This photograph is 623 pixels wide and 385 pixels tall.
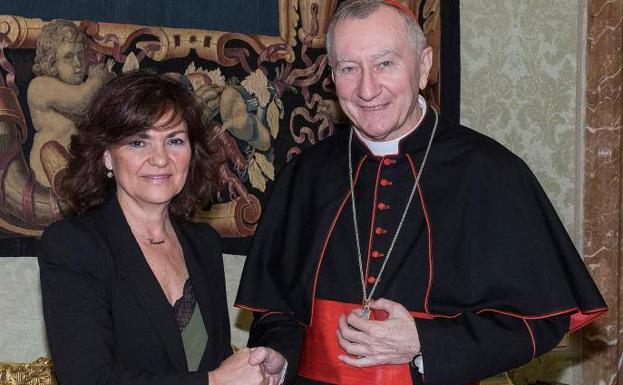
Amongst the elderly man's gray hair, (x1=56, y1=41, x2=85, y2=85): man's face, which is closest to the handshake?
the elderly man's gray hair

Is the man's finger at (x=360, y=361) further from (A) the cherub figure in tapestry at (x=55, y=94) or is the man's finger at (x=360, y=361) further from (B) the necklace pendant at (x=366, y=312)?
(A) the cherub figure in tapestry at (x=55, y=94)

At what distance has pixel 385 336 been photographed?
2.71m

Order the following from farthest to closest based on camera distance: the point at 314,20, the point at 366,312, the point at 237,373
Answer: the point at 314,20 → the point at 366,312 → the point at 237,373

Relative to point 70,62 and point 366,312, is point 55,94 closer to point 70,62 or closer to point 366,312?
point 70,62

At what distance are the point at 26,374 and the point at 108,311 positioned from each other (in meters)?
1.30

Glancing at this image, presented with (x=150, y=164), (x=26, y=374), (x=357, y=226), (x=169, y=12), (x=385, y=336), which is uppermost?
(x=169, y=12)

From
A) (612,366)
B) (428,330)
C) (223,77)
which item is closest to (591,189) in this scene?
(612,366)

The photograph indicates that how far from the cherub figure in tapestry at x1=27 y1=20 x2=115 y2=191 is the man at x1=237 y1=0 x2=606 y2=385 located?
1.15 meters

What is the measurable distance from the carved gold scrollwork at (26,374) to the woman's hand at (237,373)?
136 cm

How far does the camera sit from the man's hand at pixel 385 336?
2707 millimetres

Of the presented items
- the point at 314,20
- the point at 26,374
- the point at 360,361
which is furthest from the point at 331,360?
the point at 314,20

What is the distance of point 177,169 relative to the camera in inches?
114

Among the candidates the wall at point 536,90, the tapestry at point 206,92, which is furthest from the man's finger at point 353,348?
the wall at point 536,90

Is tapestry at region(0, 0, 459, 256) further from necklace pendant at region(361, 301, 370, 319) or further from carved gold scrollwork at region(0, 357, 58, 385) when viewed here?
necklace pendant at region(361, 301, 370, 319)
